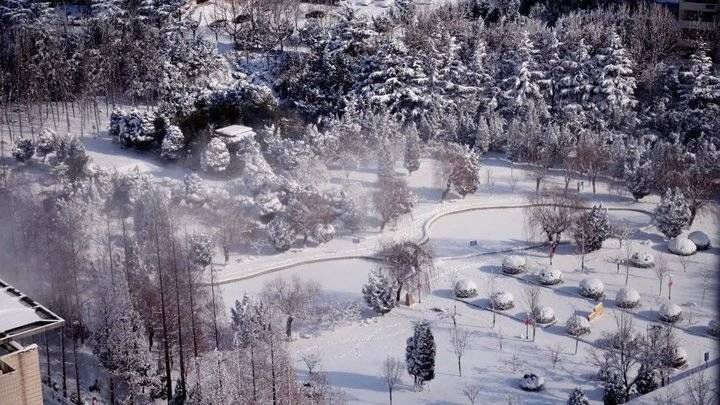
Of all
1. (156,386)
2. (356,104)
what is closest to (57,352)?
(156,386)

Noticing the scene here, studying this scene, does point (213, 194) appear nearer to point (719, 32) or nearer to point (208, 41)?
point (208, 41)

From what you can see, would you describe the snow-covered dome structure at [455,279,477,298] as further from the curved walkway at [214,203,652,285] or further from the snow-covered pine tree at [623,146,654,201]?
the snow-covered pine tree at [623,146,654,201]

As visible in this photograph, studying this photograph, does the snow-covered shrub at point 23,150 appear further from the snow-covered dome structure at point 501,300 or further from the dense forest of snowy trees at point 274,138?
→ the snow-covered dome structure at point 501,300

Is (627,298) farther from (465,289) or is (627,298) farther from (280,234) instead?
(280,234)

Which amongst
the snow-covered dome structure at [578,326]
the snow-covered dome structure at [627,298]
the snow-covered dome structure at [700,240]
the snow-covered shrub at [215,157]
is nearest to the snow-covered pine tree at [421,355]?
the snow-covered dome structure at [578,326]

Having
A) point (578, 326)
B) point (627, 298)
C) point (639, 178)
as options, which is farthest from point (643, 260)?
point (639, 178)
